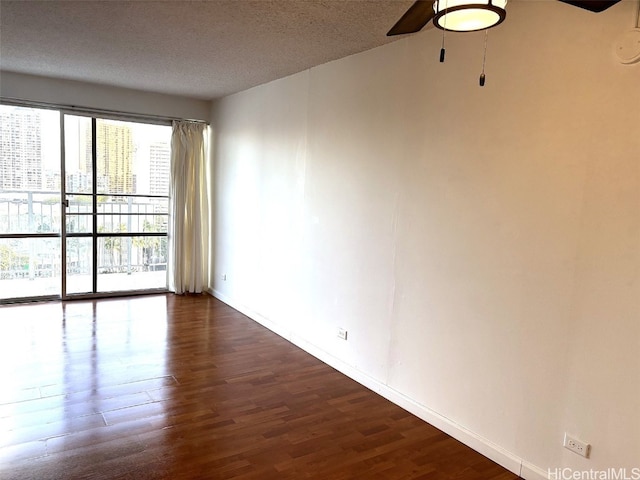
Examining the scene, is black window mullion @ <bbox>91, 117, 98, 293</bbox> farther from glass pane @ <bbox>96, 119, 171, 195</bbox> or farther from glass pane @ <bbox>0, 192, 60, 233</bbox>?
glass pane @ <bbox>0, 192, 60, 233</bbox>

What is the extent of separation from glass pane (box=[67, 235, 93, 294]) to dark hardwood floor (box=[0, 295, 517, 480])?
3.76 feet

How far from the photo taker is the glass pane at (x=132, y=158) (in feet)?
18.2

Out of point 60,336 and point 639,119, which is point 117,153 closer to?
point 60,336

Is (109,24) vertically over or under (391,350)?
over

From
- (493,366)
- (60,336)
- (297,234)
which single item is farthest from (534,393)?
(60,336)

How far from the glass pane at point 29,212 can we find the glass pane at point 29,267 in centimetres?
13

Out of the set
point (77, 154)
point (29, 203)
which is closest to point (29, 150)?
point (77, 154)

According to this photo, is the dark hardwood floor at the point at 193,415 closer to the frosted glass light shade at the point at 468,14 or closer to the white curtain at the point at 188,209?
the white curtain at the point at 188,209

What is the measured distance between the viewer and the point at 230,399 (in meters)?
3.10

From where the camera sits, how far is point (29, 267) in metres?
5.33

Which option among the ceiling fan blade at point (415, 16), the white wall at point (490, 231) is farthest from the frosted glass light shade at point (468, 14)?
the white wall at point (490, 231)

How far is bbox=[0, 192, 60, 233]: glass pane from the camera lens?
510 centimetres

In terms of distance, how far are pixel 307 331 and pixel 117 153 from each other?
346 cm

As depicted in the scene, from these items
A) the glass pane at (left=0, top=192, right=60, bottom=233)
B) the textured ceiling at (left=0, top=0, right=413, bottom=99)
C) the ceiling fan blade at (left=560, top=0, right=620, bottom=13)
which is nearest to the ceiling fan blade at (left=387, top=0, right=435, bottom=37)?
the ceiling fan blade at (left=560, top=0, right=620, bottom=13)
